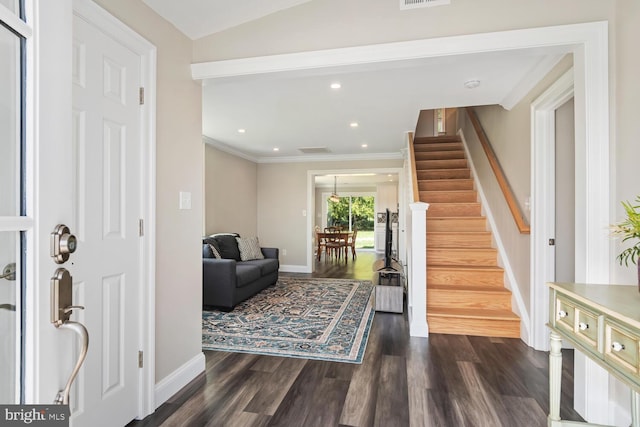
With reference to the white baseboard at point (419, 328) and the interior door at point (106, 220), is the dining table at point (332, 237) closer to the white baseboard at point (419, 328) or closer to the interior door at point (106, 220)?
the white baseboard at point (419, 328)

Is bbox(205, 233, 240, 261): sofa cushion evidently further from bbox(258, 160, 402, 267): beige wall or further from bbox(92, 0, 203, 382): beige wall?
bbox(92, 0, 203, 382): beige wall

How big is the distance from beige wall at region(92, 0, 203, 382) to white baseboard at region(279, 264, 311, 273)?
174 inches

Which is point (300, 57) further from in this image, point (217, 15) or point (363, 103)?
point (363, 103)

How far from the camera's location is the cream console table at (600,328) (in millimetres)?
1043

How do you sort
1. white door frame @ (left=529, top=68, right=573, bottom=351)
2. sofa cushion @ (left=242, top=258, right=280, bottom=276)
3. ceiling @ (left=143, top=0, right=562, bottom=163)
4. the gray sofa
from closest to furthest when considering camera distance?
ceiling @ (left=143, top=0, right=562, bottom=163)
white door frame @ (left=529, top=68, right=573, bottom=351)
the gray sofa
sofa cushion @ (left=242, top=258, right=280, bottom=276)

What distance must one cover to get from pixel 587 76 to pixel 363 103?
2.13m

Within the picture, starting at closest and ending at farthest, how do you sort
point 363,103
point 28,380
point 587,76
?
1. point 28,380
2. point 587,76
3. point 363,103

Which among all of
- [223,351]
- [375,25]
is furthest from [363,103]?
[223,351]

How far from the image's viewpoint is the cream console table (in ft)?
3.42

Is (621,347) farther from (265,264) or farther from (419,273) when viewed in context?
(265,264)

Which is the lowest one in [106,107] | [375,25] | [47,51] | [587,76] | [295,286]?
[295,286]

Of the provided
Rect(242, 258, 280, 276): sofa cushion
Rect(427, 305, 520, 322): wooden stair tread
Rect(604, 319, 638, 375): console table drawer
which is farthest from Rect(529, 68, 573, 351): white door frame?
Rect(242, 258, 280, 276): sofa cushion

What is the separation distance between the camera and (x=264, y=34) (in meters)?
2.22

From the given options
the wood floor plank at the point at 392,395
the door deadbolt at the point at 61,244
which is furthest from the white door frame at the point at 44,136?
the wood floor plank at the point at 392,395
